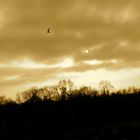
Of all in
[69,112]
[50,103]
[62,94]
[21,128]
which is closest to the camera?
[21,128]

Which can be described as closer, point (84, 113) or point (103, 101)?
point (84, 113)

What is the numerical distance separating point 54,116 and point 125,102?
2301 cm

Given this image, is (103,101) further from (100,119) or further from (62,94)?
(62,94)

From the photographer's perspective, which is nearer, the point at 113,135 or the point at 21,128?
the point at 113,135

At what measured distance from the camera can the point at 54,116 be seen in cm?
8462

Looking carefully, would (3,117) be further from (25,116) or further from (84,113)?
(84,113)

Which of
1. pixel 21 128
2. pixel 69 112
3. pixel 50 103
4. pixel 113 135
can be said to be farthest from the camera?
pixel 50 103

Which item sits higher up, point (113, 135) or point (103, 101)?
point (103, 101)

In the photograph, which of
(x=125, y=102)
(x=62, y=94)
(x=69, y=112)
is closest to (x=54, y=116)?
(x=69, y=112)

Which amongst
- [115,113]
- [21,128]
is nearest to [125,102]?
[115,113]

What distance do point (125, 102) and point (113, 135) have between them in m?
46.1

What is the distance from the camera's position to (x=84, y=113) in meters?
89.4

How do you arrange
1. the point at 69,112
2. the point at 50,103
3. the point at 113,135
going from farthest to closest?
the point at 50,103 < the point at 69,112 < the point at 113,135

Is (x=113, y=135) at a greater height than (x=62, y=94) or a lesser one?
lesser
